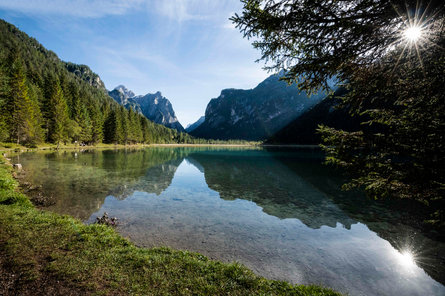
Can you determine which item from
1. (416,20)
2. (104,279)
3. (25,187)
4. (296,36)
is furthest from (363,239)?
(25,187)

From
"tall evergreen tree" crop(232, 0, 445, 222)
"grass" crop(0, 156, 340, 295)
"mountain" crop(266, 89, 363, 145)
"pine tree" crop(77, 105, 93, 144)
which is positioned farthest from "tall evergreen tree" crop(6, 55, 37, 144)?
"mountain" crop(266, 89, 363, 145)

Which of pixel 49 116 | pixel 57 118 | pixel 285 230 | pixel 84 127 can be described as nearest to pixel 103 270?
pixel 285 230

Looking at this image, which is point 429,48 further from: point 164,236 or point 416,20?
point 164,236

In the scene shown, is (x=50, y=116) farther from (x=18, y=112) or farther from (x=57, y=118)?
(x=18, y=112)

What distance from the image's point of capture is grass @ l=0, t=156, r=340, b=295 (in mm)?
Answer: 4648

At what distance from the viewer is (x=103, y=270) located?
210 inches

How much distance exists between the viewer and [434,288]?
6855 millimetres

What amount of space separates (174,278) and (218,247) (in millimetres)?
3902

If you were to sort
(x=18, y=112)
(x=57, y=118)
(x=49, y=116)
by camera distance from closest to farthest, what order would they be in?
(x=18, y=112) → (x=57, y=118) → (x=49, y=116)

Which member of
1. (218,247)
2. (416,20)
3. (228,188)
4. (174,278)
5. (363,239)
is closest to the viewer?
(416,20)

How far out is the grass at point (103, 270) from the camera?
465 centimetres

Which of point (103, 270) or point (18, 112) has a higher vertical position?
point (18, 112)

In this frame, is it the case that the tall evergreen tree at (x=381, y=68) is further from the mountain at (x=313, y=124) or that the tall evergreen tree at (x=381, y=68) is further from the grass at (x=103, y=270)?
the mountain at (x=313, y=124)

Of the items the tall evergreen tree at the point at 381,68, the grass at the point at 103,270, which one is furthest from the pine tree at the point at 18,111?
the tall evergreen tree at the point at 381,68
